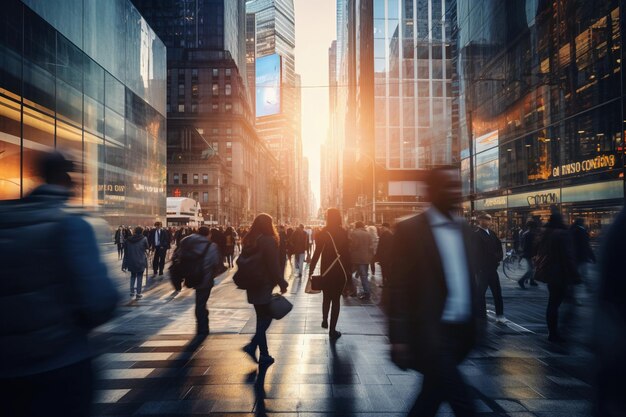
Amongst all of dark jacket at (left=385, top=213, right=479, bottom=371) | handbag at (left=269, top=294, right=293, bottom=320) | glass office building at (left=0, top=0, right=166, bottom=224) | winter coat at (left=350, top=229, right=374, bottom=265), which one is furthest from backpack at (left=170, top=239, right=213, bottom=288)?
glass office building at (left=0, top=0, right=166, bottom=224)

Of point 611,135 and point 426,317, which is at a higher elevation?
point 611,135

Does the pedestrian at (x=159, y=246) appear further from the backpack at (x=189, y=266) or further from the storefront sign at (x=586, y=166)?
the storefront sign at (x=586, y=166)

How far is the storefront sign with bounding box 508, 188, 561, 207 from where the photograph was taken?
22.2m

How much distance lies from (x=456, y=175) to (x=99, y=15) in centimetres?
2989

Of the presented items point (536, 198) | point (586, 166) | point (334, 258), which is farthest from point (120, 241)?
point (586, 166)

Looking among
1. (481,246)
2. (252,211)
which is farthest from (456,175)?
(252,211)

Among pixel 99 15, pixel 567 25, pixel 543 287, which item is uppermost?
pixel 99 15

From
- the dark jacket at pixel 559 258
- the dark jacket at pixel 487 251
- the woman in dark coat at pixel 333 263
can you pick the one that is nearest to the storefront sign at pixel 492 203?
the dark jacket at pixel 487 251

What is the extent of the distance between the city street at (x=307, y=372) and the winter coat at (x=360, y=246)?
11.5ft

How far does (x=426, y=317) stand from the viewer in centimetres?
281

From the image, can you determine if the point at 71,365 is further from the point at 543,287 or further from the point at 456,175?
the point at 543,287

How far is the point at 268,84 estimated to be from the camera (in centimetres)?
12462

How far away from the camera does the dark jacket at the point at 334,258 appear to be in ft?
24.4

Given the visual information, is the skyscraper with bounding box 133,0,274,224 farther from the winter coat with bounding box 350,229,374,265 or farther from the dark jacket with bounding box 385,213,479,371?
the dark jacket with bounding box 385,213,479,371
